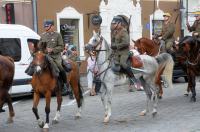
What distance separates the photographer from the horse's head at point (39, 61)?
33.0 feet

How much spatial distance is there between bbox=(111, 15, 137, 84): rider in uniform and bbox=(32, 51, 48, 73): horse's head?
1.93m

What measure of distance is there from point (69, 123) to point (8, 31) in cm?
574

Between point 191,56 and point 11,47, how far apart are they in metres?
6.02

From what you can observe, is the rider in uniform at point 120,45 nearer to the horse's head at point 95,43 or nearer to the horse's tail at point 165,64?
the horse's head at point 95,43

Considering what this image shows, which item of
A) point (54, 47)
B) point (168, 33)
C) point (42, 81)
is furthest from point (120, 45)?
point (168, 33)

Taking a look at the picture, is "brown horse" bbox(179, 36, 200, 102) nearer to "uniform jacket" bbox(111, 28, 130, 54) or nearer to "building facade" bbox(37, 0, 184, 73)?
"uniform jacket" bbox(111, 28, 130, 54)

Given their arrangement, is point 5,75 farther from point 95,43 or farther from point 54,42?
point 95,43

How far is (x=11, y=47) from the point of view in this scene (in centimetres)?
1602

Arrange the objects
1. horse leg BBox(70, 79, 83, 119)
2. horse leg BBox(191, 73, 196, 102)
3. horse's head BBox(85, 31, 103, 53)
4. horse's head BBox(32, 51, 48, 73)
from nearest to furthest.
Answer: horse's head BBox(32, 51, 48, 73), horse's head BBox(85, 31, 103, 53), horse leg BBox(70, 79, 83, 119), horse leg BBox(191, 73, 196, 102)

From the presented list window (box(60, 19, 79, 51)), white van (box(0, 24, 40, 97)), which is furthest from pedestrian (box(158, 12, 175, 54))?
window (box(60, 19, 79, 51))

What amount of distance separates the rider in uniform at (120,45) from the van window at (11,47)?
5.44 metres

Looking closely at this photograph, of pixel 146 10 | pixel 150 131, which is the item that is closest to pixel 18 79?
pixel 150 131

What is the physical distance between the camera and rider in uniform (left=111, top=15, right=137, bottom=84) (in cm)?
1140

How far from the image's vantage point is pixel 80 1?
25.0 m
